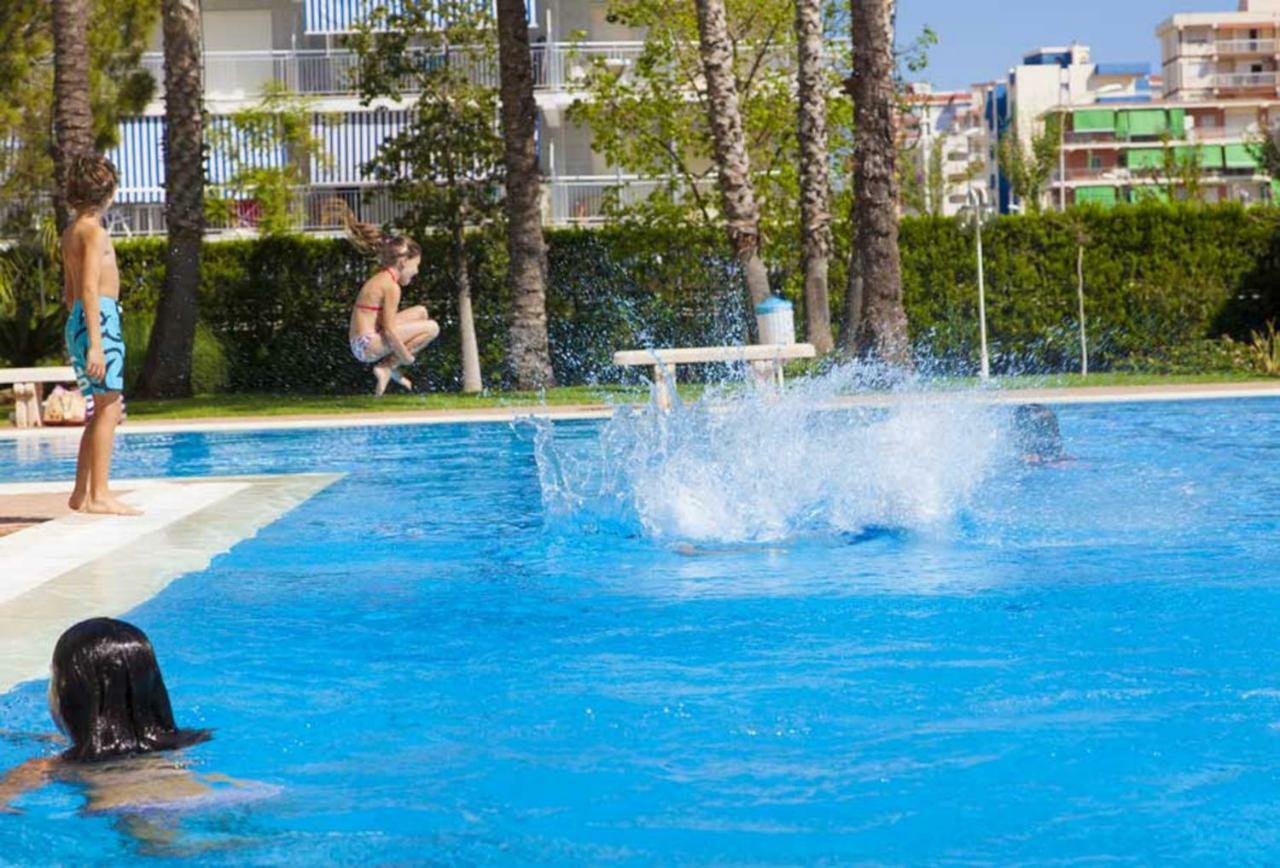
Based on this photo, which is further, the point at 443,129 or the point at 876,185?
the point at 443,129

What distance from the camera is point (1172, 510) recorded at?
10320 millimetres

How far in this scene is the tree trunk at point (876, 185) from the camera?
21688 millimetres

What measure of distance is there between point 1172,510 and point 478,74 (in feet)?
65.5

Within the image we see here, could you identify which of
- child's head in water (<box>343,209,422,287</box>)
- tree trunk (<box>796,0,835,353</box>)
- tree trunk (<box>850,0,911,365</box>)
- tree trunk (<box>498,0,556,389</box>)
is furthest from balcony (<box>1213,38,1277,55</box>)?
child's head in water (<box>343,209,422,287</box>)

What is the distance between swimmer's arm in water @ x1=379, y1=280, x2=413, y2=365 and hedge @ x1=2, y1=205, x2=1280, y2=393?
46.1 feet

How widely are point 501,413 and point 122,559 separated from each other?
1050 centimetres

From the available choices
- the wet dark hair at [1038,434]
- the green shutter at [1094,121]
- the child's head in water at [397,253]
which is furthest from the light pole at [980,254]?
the green shutter at [1094,121]

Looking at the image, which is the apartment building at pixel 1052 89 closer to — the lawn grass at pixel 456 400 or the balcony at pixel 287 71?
A: the balcony at pixel 287 71

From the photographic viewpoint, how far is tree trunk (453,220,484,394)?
79.0ft

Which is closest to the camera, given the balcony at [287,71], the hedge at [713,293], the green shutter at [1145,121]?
the hedge at [713,293]

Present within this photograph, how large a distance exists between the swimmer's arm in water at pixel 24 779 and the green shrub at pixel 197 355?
20.2 metres

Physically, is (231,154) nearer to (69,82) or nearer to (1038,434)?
(69,82)

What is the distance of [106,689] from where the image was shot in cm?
489

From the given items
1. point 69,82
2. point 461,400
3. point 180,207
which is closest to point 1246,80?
point 180,207
